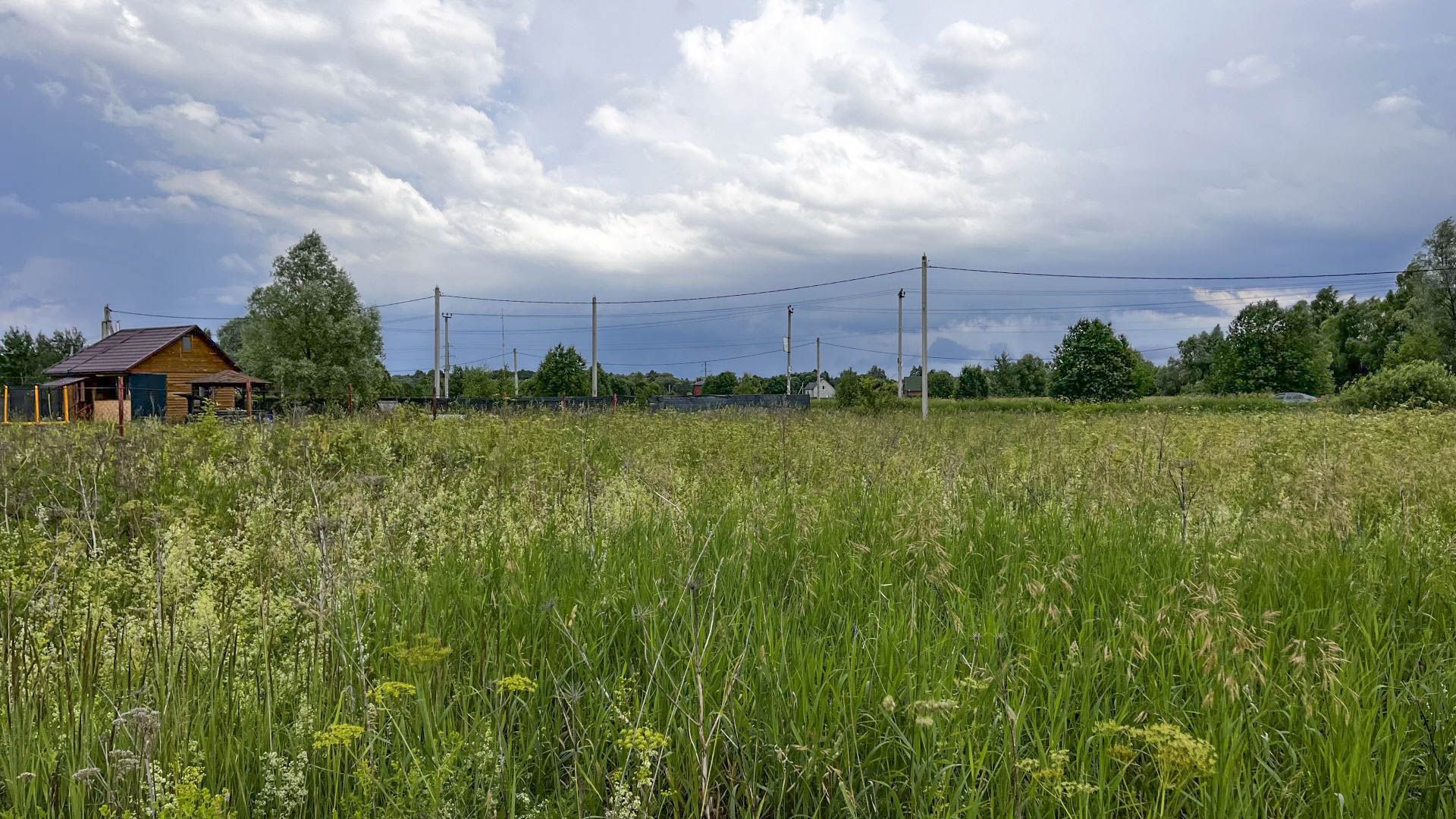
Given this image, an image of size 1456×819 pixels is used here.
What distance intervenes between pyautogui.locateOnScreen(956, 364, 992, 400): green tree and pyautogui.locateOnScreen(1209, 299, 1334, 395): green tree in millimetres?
36177

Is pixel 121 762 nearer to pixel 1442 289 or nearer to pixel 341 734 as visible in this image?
pixel 341 734

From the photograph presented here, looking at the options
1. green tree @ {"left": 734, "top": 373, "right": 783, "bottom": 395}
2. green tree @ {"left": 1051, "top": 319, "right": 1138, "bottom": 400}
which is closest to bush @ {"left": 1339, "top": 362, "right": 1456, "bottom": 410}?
green tree @ {"left": 1051, "top": 319, "right": 1138, "bottom": 400}

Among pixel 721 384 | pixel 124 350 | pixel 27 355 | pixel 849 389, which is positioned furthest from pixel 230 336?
pixel 849 389

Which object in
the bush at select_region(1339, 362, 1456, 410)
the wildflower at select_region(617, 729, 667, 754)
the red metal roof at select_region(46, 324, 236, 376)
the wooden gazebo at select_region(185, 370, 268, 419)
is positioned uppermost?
the red metal roof at select_region(46, 324, 236, 376)

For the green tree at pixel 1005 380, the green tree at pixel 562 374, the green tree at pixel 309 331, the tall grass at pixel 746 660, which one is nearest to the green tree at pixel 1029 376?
the green tree at pixel 1005 380

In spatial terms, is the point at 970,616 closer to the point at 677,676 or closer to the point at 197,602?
the point at 677,676

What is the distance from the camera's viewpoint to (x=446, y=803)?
164cm

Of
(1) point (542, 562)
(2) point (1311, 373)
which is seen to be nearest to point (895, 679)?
(1) point (542, 562)

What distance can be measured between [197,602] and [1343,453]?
356 inches

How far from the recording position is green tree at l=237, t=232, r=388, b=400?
43.0 m

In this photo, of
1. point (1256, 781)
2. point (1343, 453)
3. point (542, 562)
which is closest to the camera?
point (1256, 781)

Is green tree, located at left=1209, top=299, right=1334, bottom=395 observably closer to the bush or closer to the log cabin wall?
the bush

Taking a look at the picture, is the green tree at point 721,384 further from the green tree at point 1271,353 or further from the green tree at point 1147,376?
the green tree at point 1271,353

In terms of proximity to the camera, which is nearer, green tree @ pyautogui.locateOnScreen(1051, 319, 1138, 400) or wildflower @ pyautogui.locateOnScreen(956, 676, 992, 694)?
wildflower @ pyautogui.locateOnScreen(956, 676, 992, 694)
